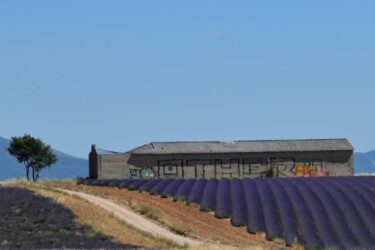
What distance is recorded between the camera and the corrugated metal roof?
377 feet

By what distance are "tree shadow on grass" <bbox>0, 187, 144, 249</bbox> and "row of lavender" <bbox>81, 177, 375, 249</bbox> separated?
12875mm

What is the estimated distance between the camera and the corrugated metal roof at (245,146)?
115 metres

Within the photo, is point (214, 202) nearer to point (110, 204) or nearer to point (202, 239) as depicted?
point (110, 204)

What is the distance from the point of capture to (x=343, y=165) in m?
118

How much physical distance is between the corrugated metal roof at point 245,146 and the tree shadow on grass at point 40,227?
4569 cm

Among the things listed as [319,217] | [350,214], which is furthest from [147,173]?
[350,214]

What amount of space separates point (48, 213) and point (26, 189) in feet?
36.7

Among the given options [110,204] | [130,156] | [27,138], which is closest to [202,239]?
[110,204]

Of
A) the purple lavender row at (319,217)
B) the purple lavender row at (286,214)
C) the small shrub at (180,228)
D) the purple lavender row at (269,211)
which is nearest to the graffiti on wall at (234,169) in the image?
the purple lavender row at (269,211)

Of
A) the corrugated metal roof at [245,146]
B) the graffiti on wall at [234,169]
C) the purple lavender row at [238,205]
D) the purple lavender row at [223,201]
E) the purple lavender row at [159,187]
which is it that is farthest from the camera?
the corrugated metal roof at [245,146]

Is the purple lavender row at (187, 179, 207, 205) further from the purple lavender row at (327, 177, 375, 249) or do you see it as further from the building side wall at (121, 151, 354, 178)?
the building side wall at (121, 151, 354, 178)

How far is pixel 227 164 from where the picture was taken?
377 feet

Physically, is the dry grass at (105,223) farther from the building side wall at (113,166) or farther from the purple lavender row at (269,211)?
the building side wall at (113,166)

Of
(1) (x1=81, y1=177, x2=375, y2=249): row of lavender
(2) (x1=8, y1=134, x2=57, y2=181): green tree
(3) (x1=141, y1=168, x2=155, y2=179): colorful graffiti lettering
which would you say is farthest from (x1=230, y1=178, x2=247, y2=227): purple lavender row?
(2) (x1=8, y1=134, x2=57, y2=181): green tree
